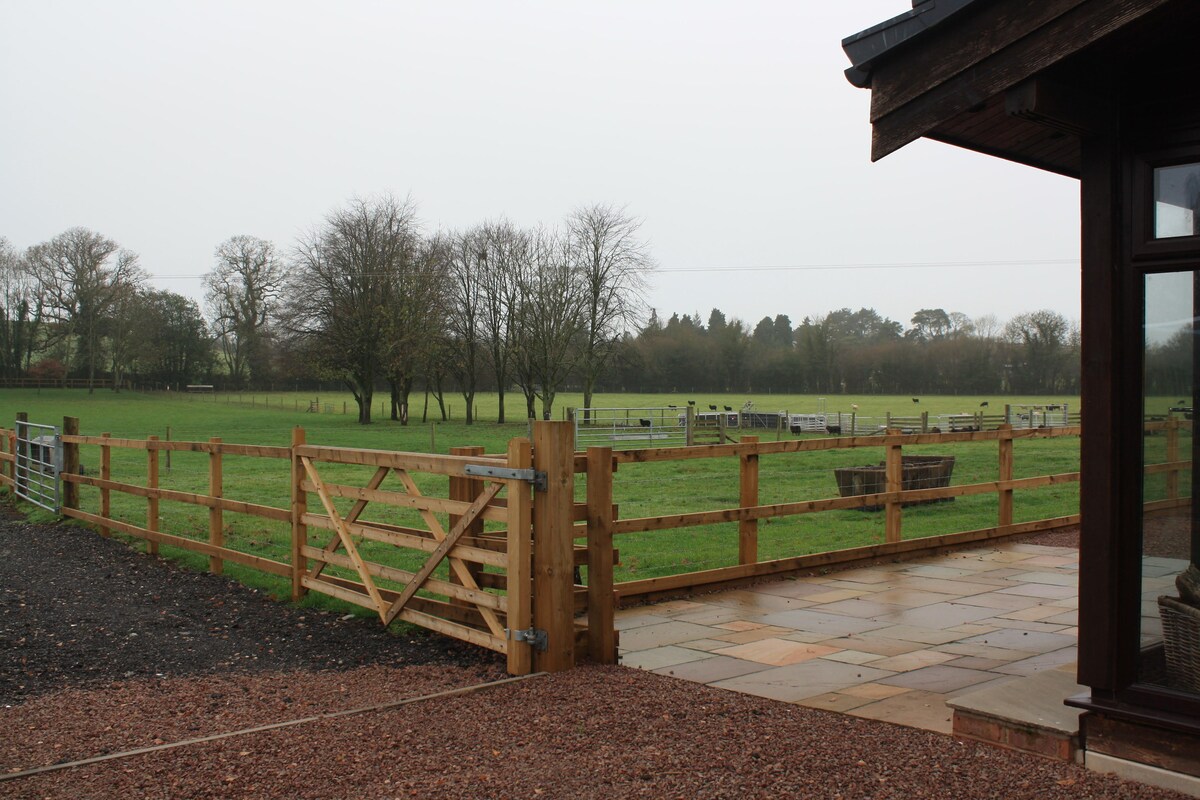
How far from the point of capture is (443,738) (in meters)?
4.43

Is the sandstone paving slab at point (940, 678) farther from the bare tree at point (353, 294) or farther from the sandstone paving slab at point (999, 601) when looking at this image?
the bare tree at point (353, 294)

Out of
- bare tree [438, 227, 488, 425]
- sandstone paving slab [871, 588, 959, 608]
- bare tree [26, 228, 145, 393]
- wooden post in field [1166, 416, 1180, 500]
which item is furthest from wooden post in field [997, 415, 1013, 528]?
bare tree [26, 228, 145, 393]

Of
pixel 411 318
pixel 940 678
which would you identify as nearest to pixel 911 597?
pixel 940 678

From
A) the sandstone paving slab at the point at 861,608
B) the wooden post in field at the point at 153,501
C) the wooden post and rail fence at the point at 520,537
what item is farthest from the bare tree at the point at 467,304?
the sandstone paving slab at the point at 861,608

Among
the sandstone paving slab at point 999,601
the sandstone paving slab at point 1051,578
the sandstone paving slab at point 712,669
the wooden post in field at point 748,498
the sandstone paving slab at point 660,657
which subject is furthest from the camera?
the sandstone paving slab at point 1051,578

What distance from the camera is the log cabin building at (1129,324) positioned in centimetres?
369

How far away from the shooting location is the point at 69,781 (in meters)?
3.97

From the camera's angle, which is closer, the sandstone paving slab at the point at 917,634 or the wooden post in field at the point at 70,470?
the sandstone paving slab at the point at 917,634

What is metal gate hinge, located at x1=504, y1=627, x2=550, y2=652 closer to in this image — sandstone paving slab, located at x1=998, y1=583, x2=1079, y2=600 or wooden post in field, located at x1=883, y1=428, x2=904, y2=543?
sandstone paving slab, located at x1=998, y1=583, x2=1079, y2=600

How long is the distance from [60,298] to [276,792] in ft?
229

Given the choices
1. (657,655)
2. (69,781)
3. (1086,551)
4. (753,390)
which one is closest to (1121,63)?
(1086,551)

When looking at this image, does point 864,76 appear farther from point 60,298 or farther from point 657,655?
point 60,298

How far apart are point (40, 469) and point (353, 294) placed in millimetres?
36415

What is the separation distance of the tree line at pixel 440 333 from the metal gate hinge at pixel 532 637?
28994 mm
